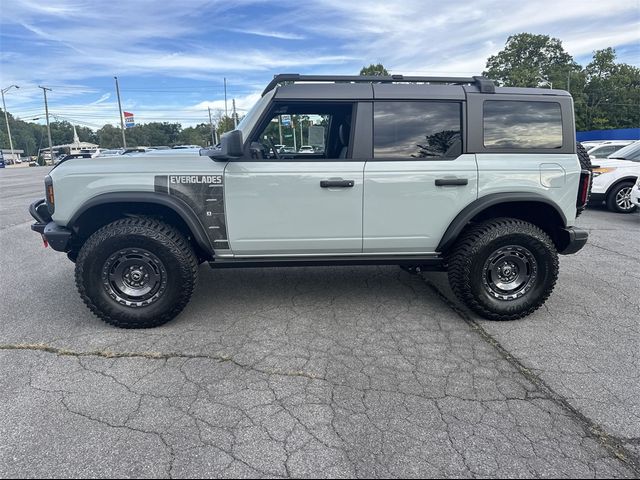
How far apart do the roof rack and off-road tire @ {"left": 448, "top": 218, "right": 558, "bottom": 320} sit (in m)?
1.21

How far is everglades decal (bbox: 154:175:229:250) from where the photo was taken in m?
3.43

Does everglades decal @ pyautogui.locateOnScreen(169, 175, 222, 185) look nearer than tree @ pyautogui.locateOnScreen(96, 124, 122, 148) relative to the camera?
Yes

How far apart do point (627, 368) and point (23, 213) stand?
474 inches

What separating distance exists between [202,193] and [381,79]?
73.5 inches

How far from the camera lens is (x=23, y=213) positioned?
10.2m

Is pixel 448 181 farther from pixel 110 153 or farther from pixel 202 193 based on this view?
pixel 110 153

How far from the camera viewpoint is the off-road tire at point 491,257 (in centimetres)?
363

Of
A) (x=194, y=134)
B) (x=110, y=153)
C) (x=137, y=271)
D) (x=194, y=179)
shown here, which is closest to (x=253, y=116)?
(x=194, y=179)

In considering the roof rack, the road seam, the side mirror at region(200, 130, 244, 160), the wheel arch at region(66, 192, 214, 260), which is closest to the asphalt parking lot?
the road seam

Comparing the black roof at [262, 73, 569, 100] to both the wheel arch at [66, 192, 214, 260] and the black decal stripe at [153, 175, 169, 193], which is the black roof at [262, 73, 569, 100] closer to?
the black decal stripe at [153, 175, 169, 193]

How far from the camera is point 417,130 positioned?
142 inches

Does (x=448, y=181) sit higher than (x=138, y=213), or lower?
higher

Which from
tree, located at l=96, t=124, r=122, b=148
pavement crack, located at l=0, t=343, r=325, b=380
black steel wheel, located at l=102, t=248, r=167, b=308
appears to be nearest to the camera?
pavement crack, located at l=0, t=343, r=325, b=380

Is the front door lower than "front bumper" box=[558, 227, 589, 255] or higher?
higher
